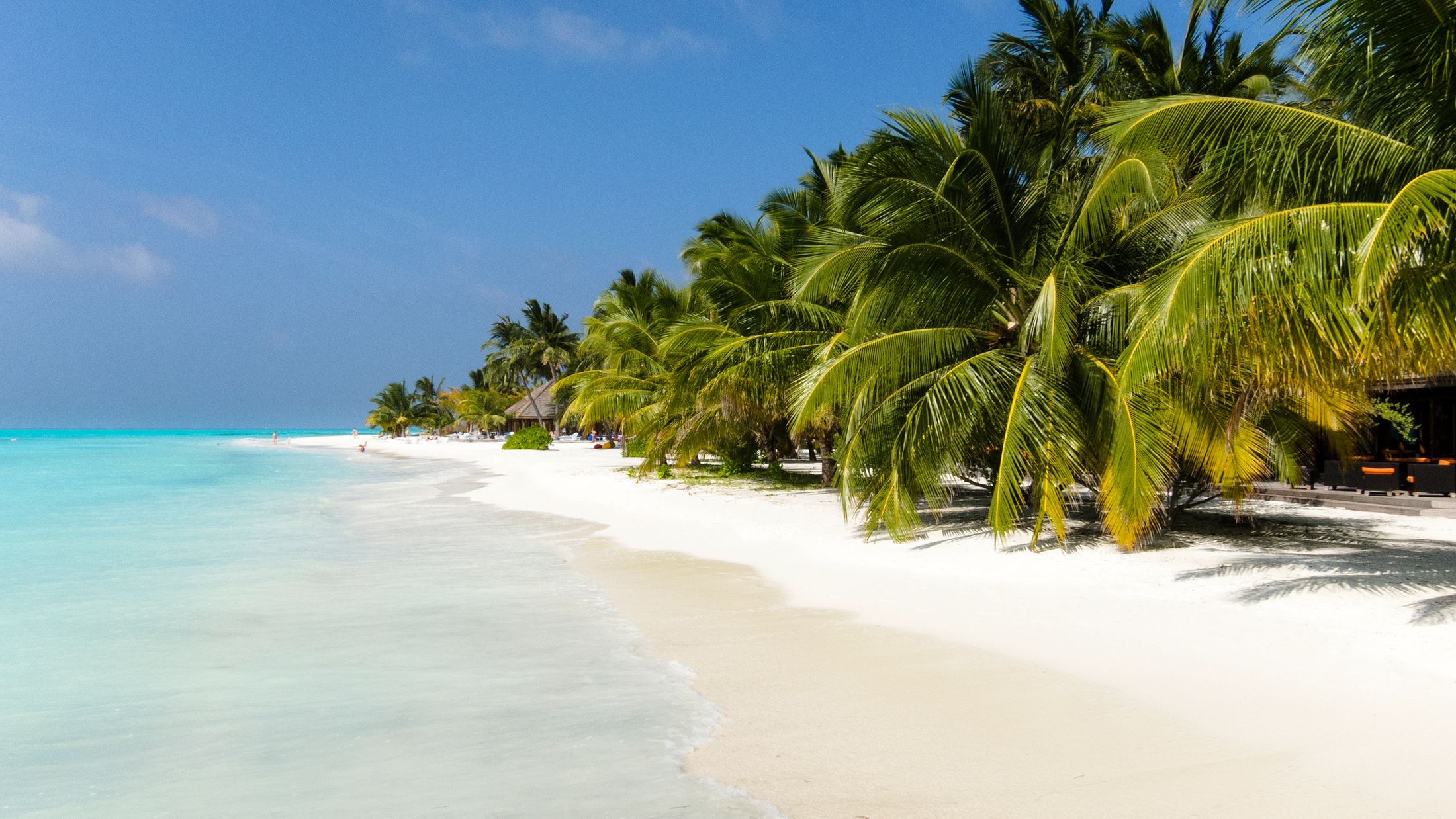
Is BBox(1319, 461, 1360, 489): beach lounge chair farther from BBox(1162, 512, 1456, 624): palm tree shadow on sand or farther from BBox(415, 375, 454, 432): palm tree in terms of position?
BBox(415, 375, 454, 432): palm tree

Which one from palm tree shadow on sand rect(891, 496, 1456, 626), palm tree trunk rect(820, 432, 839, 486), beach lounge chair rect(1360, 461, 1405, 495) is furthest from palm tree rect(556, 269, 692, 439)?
beach lounge chair rect(1360, 461, 1405, 495)

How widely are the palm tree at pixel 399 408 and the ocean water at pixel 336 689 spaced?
63.7 meters

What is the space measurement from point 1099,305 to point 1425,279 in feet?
10.9

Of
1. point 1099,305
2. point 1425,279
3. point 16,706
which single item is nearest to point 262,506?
point 16,706

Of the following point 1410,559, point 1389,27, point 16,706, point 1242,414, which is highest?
point 1389,27

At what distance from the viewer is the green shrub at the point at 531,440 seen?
40188 mm

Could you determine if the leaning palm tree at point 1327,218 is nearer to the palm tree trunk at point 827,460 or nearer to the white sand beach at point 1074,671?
the white sand beach at point 1074,671

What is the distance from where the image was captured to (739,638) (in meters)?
5.92

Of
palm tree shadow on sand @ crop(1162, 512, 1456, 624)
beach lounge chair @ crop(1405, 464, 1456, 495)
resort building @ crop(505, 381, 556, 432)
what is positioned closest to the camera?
palm tree shadow on sand @ crop(1162, 512, 1456, 624)

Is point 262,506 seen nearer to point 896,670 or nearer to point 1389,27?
point 896,670

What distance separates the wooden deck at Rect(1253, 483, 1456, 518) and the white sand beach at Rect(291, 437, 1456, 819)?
181 centimetres

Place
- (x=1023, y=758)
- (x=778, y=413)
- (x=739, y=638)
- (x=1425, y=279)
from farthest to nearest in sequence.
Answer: (x=778, y=413), (x=739, y=638), (x=1425, y=279), (x=1023, y=758)

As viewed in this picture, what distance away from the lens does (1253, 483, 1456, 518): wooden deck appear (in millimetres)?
10773

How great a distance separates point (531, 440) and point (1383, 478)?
33.7m
